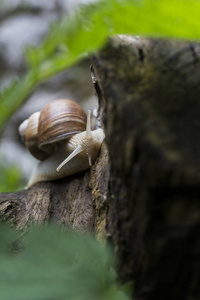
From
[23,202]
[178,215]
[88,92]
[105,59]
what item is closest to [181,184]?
[178,215]

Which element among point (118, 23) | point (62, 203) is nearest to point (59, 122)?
point (62, 203)

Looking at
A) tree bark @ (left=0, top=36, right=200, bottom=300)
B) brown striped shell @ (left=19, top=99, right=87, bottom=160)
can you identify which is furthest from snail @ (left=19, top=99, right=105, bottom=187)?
tree bark @ (left=0, top=36, right=200, bottom=300)

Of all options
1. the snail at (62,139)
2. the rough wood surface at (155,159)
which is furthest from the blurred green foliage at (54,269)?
the snail at (62,139)

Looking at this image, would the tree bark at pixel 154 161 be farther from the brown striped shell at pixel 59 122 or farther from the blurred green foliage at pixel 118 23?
the brown striped shell at pixel 59 122

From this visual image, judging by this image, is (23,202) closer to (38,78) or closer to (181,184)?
(38,78)

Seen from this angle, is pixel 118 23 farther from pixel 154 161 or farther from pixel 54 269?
pixel 54 269

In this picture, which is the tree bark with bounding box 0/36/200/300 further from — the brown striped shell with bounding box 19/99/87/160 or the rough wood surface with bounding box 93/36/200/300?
the brown striped shell with bounding box 19/99/87/160
